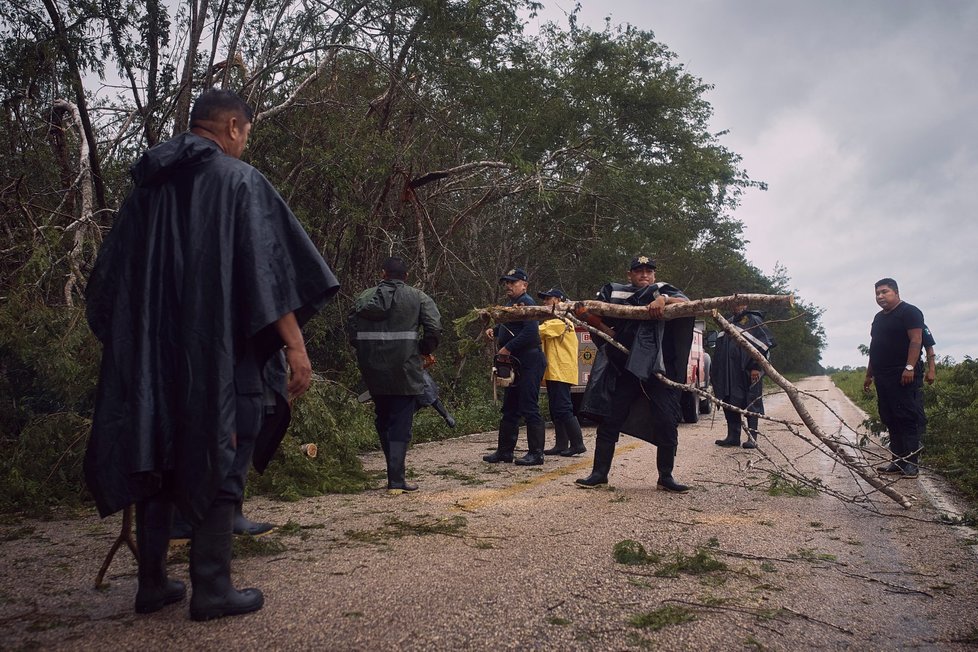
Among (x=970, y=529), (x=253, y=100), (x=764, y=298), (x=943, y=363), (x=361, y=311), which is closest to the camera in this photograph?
(x=970, y=529)

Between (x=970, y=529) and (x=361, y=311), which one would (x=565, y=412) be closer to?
(x=361, y=311)

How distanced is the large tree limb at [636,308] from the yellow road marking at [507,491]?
5.11 feet

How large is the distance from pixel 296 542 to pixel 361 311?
257 cm

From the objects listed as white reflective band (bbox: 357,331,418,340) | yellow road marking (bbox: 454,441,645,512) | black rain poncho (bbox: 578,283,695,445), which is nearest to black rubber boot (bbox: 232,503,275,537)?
yellow road marking (bbox: 454,441,645,512)

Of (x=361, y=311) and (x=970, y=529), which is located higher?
(x=361, y=311)

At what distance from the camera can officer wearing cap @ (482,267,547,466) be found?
8.73m

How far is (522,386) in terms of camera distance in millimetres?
8875

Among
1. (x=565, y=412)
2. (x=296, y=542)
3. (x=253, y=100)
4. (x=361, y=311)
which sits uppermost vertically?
(x=253, y=100)

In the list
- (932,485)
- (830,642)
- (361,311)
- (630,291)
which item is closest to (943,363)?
(932,485)

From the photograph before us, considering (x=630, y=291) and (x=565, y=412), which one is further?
(x=565, y=412)

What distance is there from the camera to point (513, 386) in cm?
891

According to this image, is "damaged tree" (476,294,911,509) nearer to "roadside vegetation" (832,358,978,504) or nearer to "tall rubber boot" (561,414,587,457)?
"roadside vegetation" (832,358,978,504)

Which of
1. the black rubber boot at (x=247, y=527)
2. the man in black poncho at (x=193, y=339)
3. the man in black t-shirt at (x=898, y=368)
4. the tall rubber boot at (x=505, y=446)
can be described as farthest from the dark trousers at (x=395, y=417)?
the man in black t-shirt at (x=898, y=368)

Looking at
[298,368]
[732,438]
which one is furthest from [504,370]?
[298,368]
